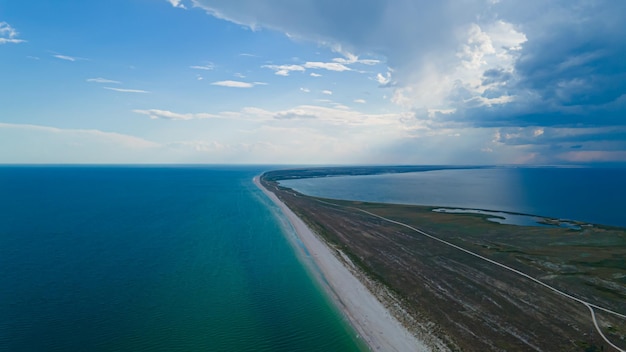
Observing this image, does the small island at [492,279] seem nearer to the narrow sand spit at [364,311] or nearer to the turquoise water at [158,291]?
the narrow sand spit at [364,311]

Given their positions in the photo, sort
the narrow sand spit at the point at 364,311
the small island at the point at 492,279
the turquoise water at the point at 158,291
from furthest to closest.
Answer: the small island at the point at 492,279 < the turquoise water at the point at 158,291 < the narrow sand spit at the point at 364,311

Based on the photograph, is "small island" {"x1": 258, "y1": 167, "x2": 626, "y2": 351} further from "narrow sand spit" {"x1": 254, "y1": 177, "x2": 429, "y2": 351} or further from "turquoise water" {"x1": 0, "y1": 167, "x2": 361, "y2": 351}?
"turquoise water" {"x1": 0, "y1": 167, "x2": 361, "y2": 351}

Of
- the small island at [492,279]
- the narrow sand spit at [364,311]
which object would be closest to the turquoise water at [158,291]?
the narrow sand spit at [364,311]

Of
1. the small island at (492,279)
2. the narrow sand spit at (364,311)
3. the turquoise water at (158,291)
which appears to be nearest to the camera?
the narrow sand spit at (364,311)

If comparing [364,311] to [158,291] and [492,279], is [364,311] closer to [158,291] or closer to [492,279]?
[492,279]

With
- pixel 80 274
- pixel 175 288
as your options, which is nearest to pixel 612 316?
pixel 175 288
